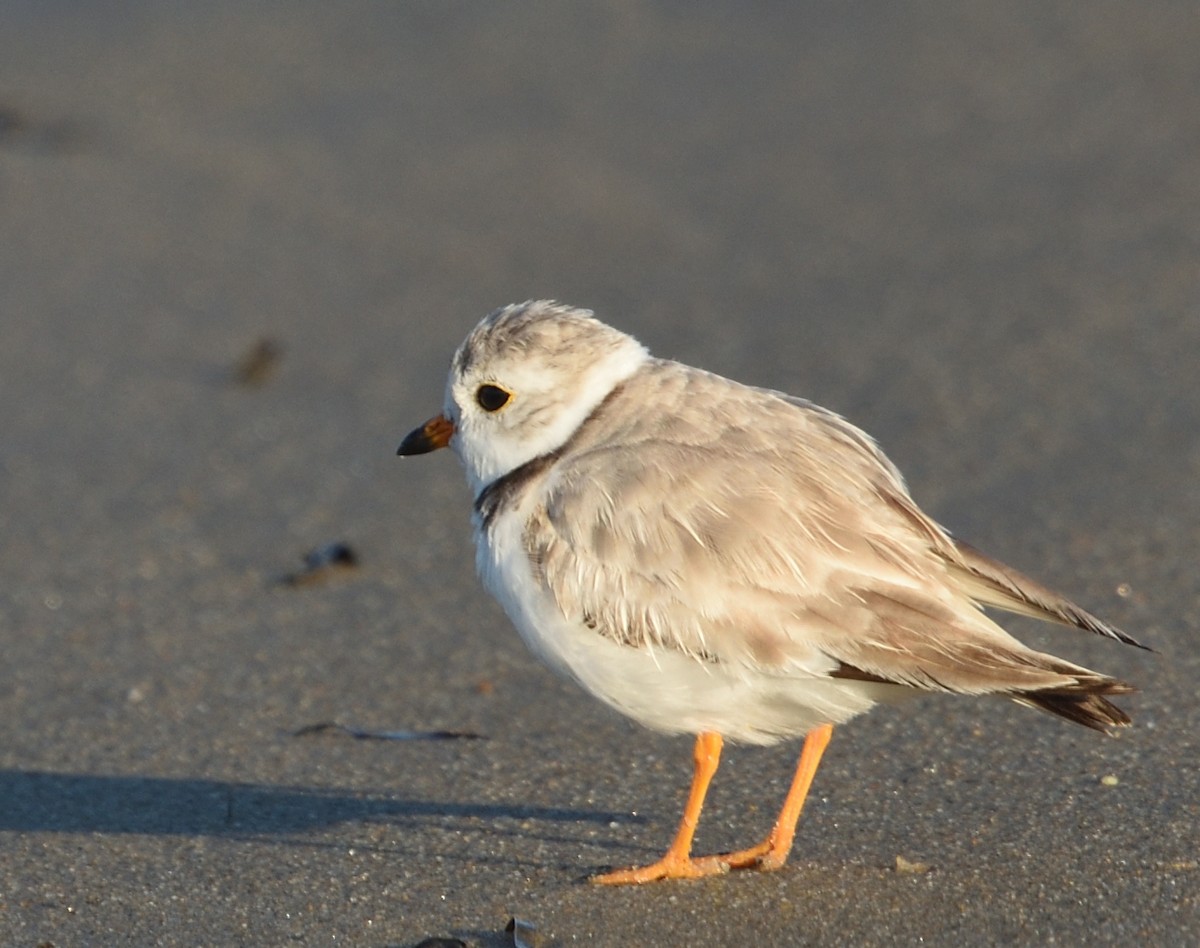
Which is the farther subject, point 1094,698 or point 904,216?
point 904,216

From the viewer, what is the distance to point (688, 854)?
3945 mm

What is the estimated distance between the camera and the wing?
3.65 m

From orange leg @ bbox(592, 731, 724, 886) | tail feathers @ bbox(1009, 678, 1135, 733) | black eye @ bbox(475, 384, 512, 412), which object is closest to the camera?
tail feathers @ bbox(1009, 678, 1135, 733)

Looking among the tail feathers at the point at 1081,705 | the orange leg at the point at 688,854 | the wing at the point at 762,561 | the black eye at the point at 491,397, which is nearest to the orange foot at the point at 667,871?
the orange leg at the point at 688,854

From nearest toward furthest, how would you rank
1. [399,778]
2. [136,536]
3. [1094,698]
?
[1094,698] < [399,778] < [136,536]

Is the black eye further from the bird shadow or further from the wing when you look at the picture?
the bird shadow

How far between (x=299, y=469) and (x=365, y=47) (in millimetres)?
4010

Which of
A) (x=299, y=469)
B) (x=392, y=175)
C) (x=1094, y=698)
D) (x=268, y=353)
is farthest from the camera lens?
(x=392, y=175)

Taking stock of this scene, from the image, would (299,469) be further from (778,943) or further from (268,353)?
(778,943)

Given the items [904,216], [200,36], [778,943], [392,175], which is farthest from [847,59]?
[778,943]

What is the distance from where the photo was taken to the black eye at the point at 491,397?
4.15 metres

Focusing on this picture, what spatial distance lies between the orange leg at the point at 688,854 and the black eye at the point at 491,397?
93 centimetres

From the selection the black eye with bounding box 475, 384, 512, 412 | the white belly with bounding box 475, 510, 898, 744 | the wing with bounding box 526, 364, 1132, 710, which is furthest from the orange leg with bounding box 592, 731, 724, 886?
the black eye with bounding box 475, 384, 512, 412

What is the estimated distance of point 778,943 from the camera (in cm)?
365
